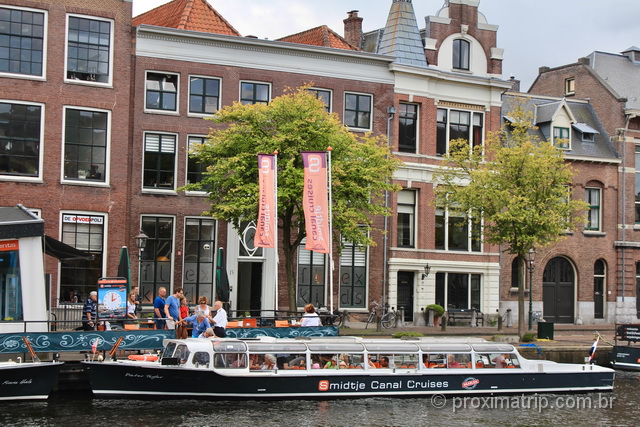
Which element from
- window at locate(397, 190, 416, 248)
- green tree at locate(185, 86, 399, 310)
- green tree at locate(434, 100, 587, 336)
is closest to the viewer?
green tree at locate(185, 86, 399, 310)

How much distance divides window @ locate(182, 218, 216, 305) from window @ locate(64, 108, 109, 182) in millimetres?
4596

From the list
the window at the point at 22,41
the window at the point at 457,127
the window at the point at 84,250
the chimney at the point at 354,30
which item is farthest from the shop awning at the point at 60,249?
the chimney at the point at 354,30

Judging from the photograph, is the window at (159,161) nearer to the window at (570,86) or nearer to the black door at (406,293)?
the black door at (406,293)

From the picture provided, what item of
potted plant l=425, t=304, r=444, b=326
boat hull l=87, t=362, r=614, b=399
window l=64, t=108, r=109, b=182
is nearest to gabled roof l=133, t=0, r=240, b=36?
window l=64, t=108, r=109, b=182

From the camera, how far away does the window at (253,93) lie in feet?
139

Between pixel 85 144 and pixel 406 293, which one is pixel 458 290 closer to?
pixel 406 293

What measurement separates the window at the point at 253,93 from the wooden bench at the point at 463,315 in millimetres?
14102

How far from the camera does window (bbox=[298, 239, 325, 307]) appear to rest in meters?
43.1

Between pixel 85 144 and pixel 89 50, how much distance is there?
4.03 metres

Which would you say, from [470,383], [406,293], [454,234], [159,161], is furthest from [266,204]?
[454,234]

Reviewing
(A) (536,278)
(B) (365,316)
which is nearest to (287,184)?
(B) (365,316)

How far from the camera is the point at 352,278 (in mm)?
44375

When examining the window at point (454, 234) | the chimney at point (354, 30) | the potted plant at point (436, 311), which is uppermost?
the chimney at point (354, 30)

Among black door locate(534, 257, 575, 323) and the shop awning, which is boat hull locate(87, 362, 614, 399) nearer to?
the shop awning
